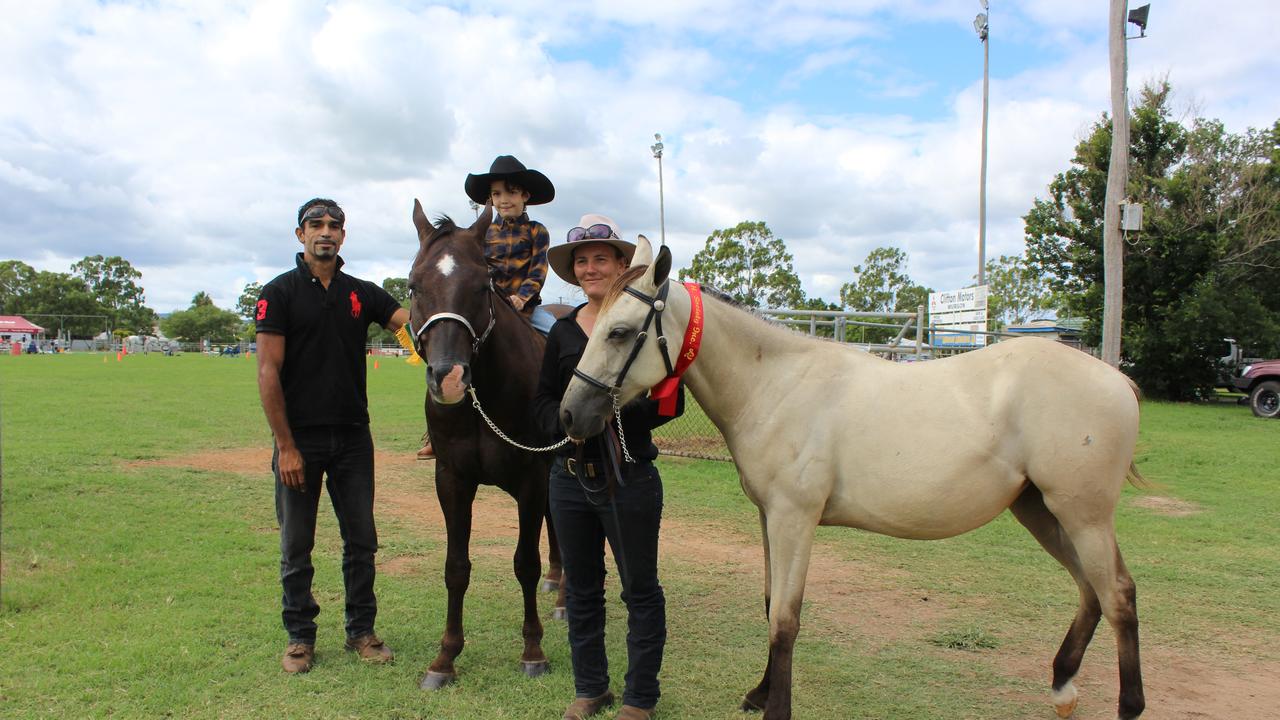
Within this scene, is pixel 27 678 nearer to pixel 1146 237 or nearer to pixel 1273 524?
pixel 1273 524

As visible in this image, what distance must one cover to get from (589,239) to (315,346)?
182 cm

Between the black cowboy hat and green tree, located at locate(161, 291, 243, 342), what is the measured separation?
108 m

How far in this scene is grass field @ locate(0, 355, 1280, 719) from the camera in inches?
149

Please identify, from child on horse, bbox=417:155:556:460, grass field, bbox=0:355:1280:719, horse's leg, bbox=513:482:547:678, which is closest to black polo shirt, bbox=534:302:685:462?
horse's leg, bbox=513:482:547:678

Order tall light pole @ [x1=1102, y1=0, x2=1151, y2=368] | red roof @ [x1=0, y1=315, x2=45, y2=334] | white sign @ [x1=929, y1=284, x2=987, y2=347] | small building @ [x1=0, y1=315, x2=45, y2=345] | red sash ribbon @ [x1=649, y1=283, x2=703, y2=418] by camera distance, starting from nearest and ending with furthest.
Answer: red sash ribbon @ [x1=649, y1=283, x2=703, y2=418] → tall light pole @ [x1=1102, y1=0, x2=1151, y2=368] → white sign @ [x1=929, y1=284, x2=987, y2=347] → small building @ [x1=0, y1=315, x2=45, y2=345] → red roof @ [x1=0, y1=315, x2=45, y2=334]

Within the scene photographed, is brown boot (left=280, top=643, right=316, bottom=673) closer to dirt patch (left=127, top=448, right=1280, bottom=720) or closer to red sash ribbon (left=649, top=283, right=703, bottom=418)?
dirt patch (left=127, top=448, right=1280, bottom=720)

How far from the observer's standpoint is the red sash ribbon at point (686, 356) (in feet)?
10.6

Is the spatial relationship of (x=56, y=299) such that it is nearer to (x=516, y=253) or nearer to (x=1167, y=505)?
(x=516, y=253)

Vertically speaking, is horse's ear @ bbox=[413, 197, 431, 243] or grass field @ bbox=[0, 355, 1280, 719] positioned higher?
horse's ear @ bbox=[413, 197, 431, 243]

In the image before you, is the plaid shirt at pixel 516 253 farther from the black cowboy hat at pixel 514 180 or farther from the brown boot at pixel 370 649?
the brown boot at pixel 370 649

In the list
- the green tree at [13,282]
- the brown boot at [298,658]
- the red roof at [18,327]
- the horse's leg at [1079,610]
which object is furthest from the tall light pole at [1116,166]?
the green tree at [13,282]

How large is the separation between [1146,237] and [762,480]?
80.6 ft

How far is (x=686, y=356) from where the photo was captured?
10.7 ft

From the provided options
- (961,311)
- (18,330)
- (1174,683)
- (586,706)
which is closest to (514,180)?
(586,706)
